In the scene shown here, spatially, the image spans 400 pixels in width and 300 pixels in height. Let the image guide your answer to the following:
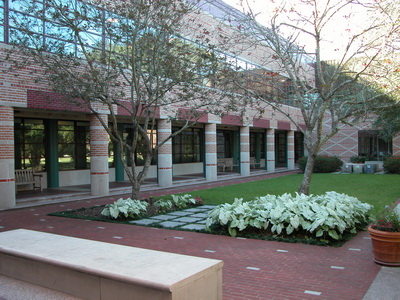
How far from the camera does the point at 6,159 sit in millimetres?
11391

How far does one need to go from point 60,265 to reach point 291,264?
345 cm

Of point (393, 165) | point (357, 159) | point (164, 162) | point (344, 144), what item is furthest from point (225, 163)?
point (344, 144)

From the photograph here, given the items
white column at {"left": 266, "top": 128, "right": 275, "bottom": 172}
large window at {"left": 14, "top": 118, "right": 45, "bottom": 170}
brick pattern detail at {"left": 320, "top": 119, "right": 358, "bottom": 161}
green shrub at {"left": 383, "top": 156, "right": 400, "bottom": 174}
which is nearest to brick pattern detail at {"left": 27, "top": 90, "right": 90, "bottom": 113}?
large window at {"left": 14, "top": 118, "right": 45, "bottom": 170}

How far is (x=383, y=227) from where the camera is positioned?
5762 millimetres

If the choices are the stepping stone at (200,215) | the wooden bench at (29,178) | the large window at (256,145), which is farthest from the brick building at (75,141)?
the stepping stone at (200,215)

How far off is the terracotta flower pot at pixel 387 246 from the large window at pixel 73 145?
13995 millimetres

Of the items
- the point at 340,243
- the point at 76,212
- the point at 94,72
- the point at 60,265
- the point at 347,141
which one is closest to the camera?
the point at 60,265

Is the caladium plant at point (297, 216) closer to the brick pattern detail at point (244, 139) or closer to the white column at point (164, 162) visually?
the white column at point (164, 162)

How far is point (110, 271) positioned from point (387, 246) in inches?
159

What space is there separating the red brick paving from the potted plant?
190 millimetres

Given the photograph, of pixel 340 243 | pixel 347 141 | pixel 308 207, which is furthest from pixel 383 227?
pixel 347 141

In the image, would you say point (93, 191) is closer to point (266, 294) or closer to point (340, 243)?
point (340, 243)

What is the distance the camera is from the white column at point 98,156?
14250 millimetres

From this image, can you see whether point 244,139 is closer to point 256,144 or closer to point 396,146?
point 256,144
